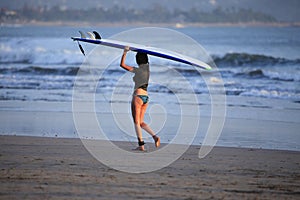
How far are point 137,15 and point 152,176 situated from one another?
3804 inches

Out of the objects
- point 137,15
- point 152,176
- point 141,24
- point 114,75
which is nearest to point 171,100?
point 152,176

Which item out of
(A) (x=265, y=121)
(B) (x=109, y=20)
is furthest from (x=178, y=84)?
(B) (x=109, y=20)

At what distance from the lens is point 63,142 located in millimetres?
10844

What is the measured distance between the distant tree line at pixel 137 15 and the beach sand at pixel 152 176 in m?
91.8

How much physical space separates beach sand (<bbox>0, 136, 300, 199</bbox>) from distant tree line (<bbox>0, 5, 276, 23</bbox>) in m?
91.8

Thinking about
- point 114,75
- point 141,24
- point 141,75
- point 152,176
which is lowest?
point 141,24

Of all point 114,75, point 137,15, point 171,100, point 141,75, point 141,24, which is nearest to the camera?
point 141,75

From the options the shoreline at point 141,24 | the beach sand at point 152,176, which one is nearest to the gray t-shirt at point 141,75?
the beach sand at point 152,176

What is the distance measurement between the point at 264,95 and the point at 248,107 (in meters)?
3.60

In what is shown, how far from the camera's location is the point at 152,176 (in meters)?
8.07

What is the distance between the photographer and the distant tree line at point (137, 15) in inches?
4021

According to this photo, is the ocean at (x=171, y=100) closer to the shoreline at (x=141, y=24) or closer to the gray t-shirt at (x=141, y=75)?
the gray t-shirt at (x=141, y=75)

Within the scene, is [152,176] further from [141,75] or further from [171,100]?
[171,100]

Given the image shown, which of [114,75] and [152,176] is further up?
[152,176]
